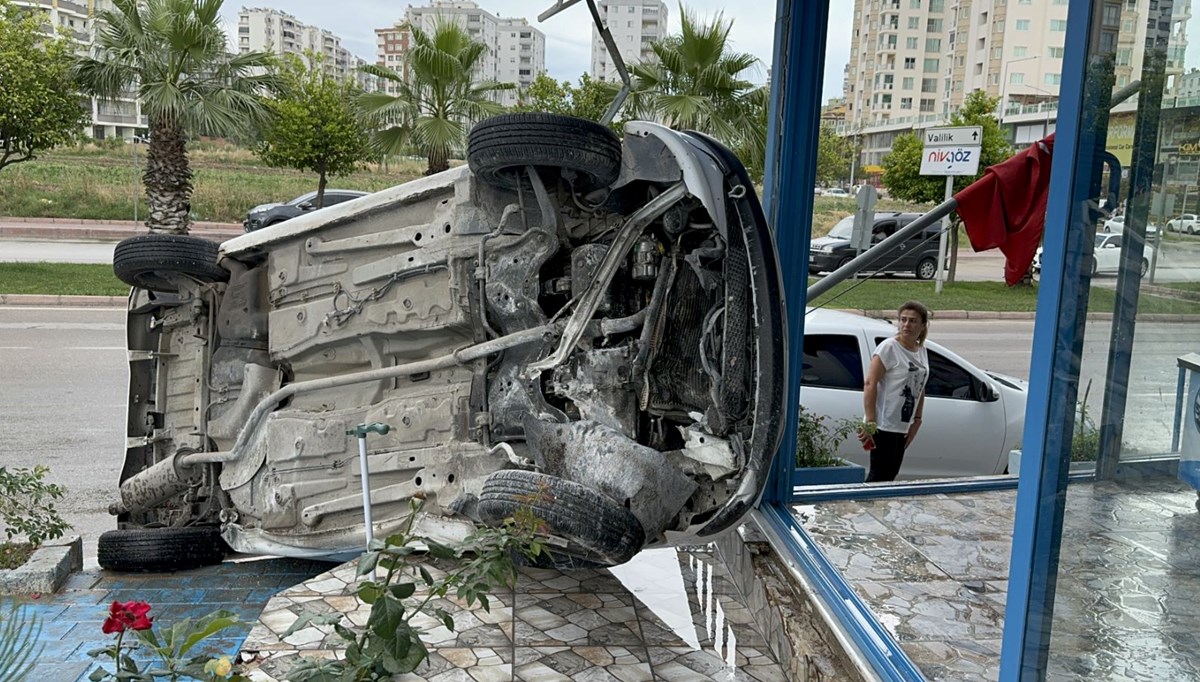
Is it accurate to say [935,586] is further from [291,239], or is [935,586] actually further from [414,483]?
[291,239]

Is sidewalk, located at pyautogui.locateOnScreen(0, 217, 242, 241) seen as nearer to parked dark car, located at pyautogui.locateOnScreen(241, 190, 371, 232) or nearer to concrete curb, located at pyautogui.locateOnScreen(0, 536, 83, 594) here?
parked dark car, located at pyautogui.locateOnScreen(241, 190, 371, 232)

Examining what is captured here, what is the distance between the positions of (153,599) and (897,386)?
4.75 m

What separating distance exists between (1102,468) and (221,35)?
13.6m

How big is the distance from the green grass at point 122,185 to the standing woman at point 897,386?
19.4 m

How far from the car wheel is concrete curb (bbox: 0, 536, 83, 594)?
14.4m

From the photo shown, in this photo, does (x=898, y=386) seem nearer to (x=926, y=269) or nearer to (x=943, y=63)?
(x=943, y=63)

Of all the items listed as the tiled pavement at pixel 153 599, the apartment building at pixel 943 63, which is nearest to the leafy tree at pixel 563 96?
the apartment building at pixel 943 63

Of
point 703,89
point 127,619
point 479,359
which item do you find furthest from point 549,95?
point 127,619

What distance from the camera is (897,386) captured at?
6.28m

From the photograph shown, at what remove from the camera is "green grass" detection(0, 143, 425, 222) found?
26.6m

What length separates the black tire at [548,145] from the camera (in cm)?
439

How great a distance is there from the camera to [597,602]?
480 centimetres

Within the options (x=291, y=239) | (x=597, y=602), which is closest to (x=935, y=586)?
(x=597, y=602)

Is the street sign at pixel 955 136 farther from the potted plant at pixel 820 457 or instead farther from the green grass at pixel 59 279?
the green grass at pixel 59 279
